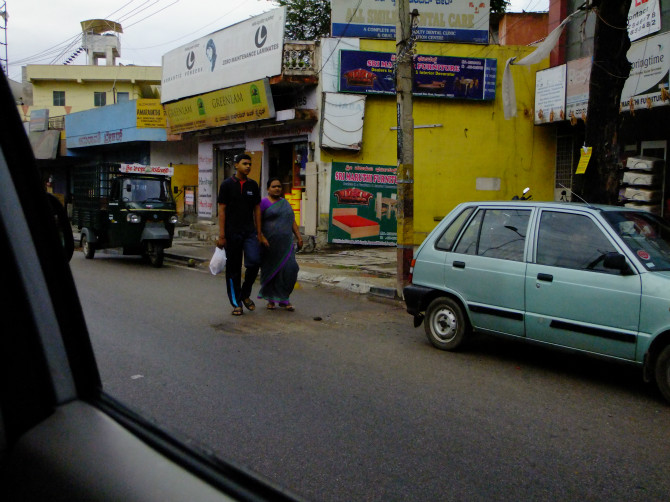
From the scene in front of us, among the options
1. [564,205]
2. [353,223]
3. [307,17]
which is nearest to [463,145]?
[353,223]

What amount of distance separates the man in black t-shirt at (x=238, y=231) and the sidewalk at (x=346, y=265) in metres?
3.05

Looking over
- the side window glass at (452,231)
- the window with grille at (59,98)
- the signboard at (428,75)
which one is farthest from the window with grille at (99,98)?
the side window glass at (452,231)

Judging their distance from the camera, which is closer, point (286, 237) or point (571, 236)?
point (571, 236)

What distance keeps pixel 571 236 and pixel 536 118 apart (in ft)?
40.2

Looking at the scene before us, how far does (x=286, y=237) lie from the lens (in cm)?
851

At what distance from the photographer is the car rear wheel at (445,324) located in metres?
6.36

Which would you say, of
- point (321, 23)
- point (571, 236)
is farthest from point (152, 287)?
point (321, 23)

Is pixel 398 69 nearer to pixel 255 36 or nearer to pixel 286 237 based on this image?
pixel 286 237

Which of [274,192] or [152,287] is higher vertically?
[274,192]

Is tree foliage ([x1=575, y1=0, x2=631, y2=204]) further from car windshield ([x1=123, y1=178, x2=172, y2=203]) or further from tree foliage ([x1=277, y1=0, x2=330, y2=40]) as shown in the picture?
tree foliage ([x1=277, y1=0, x2=330, y2=40])

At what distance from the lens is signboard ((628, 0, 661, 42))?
12414mm

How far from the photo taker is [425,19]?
16781mm

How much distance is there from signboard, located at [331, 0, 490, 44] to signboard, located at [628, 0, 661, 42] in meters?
4.58

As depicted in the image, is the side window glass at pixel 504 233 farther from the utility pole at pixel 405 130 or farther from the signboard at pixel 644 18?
the signboard at pixel 644 18
